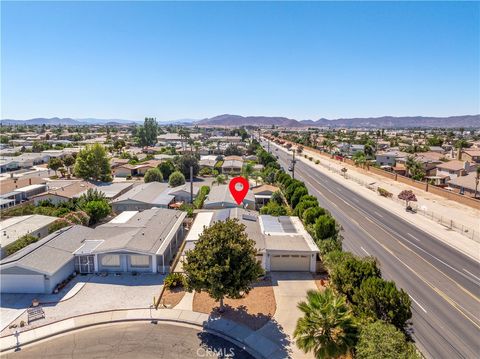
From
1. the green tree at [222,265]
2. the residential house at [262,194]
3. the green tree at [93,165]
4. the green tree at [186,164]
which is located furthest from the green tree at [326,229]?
the green tree at [93,165]

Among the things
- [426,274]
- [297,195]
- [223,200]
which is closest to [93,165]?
[223,200]

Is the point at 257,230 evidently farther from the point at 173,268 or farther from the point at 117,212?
the point at 117,212

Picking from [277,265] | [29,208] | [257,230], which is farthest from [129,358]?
[29,208]

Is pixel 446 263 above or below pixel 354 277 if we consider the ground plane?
below

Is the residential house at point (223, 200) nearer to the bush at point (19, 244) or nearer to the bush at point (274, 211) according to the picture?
the bush at point (274, 211)

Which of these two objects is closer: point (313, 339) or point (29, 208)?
point (313, 339)

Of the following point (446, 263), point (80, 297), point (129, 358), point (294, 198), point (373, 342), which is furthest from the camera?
point (294, 198)

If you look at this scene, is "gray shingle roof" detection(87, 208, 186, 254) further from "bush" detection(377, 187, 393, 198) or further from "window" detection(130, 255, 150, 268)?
"bush" detection(377, 187, 393, 198)
